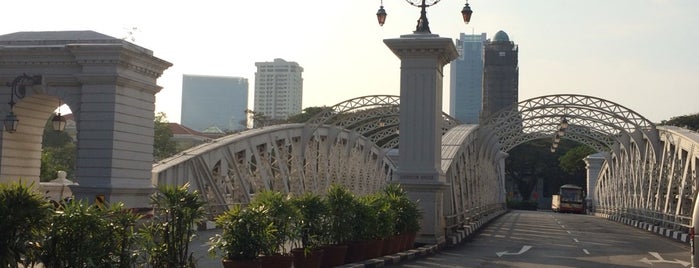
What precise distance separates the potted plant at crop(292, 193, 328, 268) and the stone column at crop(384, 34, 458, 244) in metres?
7.46

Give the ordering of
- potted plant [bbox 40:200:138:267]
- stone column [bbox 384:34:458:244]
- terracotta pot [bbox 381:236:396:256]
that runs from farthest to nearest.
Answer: stone column [bbox 384:34:458:244] < terracotta pot [bbox 381:236:396:256] < potted plant [bbox 40:200:138:267]

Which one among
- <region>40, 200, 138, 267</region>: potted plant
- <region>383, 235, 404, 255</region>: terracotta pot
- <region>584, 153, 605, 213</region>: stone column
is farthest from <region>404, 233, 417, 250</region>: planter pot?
<region>584, 153, 605, 213</region>: stone column

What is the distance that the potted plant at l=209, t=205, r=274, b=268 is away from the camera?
553 inches

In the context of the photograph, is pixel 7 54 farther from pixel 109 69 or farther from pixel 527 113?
pixel 527 113

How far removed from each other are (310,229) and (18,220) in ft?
25.1

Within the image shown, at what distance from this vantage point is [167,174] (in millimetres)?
30062

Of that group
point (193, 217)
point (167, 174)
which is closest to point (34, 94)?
point (167, 174)

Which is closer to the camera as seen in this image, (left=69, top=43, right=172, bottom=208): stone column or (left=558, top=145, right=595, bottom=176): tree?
(left=69, top=43, right=172, bottom=208): stone column

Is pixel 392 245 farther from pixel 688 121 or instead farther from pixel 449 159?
pixel 688 121

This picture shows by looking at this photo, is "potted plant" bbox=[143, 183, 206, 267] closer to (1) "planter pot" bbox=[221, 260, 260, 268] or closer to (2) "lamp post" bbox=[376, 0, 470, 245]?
(1) "planter pot" bbox=[221, 260, 260, 268]

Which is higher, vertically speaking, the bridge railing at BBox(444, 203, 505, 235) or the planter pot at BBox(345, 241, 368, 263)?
the bridge railing at BBox(444, 203, 505, 235)

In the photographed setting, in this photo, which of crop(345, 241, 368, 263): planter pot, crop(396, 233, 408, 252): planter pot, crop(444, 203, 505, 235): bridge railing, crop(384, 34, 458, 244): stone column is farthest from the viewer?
crop(444, 203, 505, 235): bridge railing

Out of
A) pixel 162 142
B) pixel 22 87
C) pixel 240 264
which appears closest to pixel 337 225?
pixel 240 264

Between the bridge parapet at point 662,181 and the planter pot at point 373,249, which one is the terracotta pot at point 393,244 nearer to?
the planter pot at point 373,249
